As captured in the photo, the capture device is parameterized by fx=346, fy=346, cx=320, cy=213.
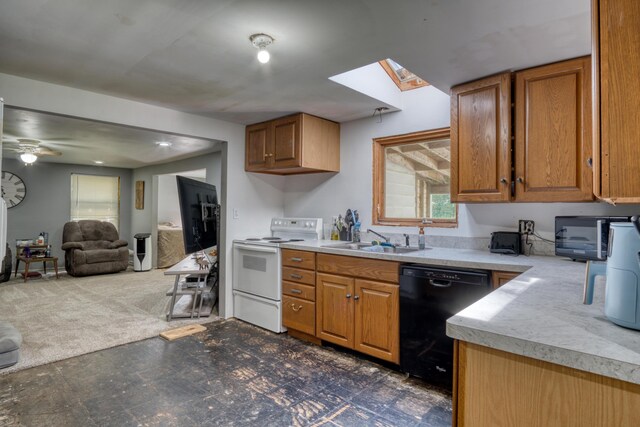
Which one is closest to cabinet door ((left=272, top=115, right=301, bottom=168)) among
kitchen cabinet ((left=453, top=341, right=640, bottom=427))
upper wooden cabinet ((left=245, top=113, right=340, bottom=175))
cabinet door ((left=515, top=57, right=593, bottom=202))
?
upper wooden cabinet ((left=245, top=113, right=340, bottom=175))

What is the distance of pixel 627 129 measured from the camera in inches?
30.7

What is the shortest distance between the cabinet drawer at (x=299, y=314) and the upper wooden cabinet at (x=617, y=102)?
2480 millimetres

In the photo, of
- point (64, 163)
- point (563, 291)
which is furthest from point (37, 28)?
point (64, 163)

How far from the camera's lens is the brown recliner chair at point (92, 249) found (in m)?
6.06

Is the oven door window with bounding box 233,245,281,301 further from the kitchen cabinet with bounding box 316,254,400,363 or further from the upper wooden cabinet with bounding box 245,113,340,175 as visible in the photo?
the upper wooden cabinet with bounding box 245,113,340,175

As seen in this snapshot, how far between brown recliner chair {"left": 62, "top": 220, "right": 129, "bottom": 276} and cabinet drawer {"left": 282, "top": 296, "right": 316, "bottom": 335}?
15.3 feet

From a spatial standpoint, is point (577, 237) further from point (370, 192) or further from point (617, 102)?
point (370, 192)

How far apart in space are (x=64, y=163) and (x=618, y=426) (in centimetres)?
867

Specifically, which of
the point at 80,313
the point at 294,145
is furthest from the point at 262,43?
the point at 80,313

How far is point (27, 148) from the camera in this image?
202 inches

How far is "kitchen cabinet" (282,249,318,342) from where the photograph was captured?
3.02 metres

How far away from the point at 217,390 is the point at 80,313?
2632 millimetres

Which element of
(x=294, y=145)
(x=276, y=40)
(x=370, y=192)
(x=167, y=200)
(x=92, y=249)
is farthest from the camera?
(x=167, y=200)

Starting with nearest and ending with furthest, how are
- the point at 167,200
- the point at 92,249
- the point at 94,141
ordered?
1. the point at 94,141
2. the point at 92,249
3. the point at 167,200
